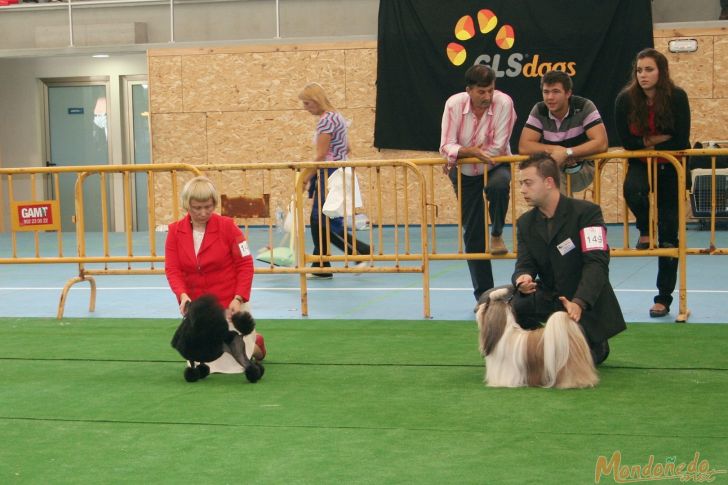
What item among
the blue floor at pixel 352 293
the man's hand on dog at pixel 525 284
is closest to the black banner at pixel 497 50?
the blue floor at pixel 352 293

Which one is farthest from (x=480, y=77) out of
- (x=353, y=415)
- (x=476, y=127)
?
(x=353, y=415)

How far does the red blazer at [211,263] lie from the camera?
5.54m

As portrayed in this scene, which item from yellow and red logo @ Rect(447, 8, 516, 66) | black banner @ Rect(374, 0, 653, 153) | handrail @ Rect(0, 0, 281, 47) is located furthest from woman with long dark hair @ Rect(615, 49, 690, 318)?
handrail @ Rect(0, 0, 281, 47)

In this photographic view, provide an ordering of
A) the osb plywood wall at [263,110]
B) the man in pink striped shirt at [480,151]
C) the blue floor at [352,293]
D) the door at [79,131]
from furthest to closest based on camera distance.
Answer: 1. the door at [79,131]
2. the osb plywood wall at [263,110]
3. the blue floor at [352,293]
4. the man in pink striped shirt at [480,151]

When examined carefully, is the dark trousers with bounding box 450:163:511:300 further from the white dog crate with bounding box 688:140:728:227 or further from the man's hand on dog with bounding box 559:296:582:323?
the white dog crate with bounding box 688:140:728:227

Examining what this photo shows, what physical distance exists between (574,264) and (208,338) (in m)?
1.93

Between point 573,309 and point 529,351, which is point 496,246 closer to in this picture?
point 573,309

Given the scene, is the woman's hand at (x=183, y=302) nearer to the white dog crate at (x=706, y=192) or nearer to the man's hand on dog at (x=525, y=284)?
the man's hand on dog at (x=525, y=284)

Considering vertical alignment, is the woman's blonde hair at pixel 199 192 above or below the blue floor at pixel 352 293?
above

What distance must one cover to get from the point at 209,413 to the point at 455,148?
346 cm

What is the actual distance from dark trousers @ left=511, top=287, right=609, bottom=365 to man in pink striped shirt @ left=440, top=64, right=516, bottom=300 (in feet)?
6.66

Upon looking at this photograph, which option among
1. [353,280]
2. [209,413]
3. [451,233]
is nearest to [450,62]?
[451,233]

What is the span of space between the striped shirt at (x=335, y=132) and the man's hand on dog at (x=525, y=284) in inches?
181

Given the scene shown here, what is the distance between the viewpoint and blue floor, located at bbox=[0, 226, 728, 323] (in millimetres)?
7793
